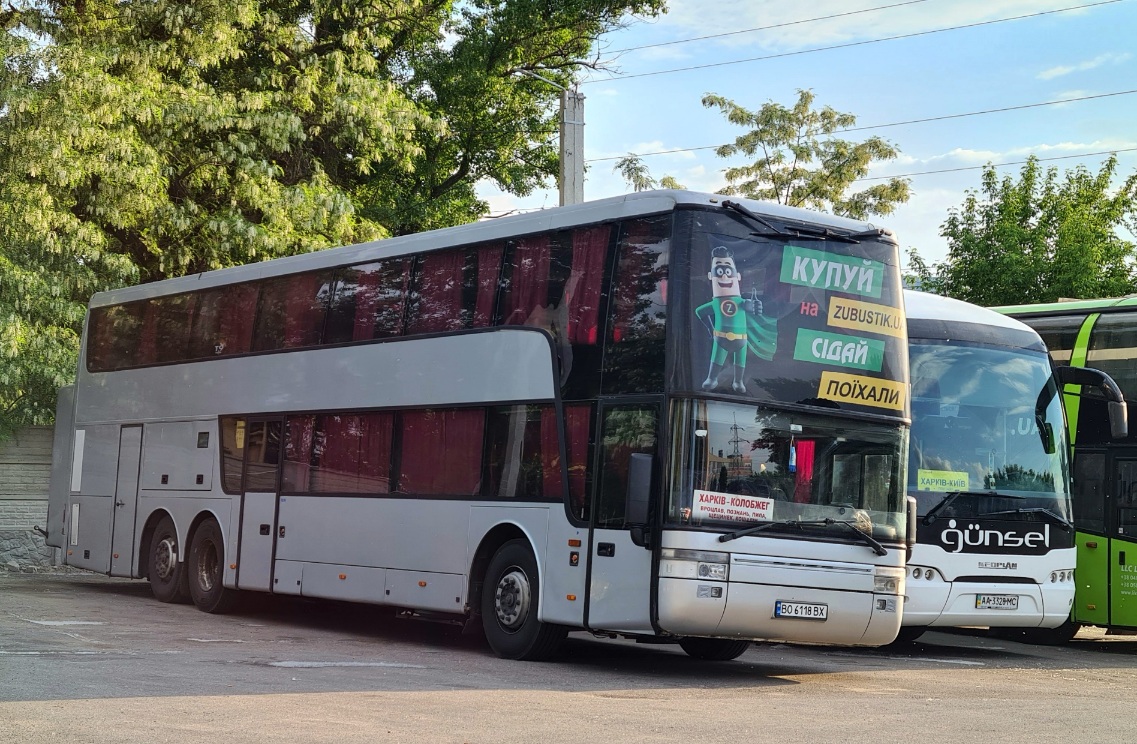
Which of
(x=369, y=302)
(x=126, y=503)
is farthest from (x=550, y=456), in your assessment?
(x=126, y=503)

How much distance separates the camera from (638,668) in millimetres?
13141

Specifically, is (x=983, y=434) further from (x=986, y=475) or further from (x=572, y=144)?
(x=572, y=144)

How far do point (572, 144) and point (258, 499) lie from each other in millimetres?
8398

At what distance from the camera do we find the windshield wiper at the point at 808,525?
11617mm

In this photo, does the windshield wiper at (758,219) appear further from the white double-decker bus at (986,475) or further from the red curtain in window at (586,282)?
the white double-decker bus at (986,475)

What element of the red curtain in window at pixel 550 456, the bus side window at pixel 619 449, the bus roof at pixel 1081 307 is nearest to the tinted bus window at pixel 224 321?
the red curtain in window at pixel 550 456

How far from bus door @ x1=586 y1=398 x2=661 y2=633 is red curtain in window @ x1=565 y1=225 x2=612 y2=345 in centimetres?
75

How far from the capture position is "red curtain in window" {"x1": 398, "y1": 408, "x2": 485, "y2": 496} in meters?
14.0

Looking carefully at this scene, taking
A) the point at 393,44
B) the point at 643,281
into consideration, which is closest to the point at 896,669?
the point at 643,281

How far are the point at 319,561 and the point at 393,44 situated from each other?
1850 cm

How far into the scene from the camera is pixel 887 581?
12328mm

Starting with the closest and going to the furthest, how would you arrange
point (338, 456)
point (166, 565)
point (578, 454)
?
point (578, 454) < point (338, 456) < point (166, 565)

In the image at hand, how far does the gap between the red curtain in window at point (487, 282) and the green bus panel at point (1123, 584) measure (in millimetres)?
7745

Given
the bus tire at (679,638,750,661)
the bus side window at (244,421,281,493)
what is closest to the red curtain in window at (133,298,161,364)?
the bus side window at (244,421,281,493)
